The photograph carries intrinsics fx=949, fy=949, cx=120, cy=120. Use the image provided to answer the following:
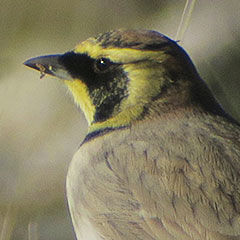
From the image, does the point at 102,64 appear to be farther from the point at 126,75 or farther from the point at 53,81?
the point at 53,81

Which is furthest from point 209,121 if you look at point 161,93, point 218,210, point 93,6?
point 93,6

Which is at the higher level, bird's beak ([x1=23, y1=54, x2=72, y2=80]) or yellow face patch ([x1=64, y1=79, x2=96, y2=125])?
bird's beak ([x1=23, y1=54, x2=72, y2=80])

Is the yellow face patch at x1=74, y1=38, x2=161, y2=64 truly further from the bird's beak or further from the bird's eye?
the bird's beak

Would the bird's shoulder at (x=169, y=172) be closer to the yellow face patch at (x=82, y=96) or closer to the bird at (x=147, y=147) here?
the bird at (x=147, y=147)

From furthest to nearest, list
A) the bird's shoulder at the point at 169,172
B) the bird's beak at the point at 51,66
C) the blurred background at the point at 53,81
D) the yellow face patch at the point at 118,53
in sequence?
the blurred background at the point at 53,81
the bird's beak at the point at 51,66
the yellow face patch at the point at 118,53
the bird's shoulder at the point at 169,172

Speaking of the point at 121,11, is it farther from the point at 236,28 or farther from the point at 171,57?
the point at 171,57

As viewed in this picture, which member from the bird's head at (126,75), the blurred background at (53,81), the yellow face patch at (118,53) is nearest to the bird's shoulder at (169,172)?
the bird's head at (126,75)

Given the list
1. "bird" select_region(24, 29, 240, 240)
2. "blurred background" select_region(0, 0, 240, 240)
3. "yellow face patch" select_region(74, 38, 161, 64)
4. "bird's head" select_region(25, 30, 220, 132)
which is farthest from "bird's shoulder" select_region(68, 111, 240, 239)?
"blurred background" select_region(0, 0, 240, 240)

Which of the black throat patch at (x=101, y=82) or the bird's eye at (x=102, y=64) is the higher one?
the bird's eye at (x=102, y=64)
